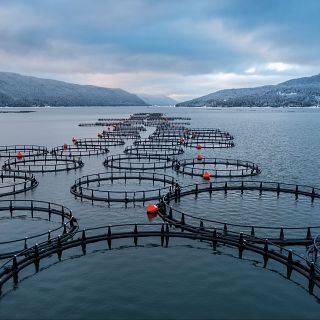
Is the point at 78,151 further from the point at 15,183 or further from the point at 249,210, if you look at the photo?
the point at 249,210

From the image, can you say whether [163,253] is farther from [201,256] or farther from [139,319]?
[139,319]

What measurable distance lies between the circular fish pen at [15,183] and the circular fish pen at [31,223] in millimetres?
4886

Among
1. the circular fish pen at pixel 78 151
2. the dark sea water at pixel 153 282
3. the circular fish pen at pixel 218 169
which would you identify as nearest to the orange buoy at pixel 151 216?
the dark sea water at pixel 153 282

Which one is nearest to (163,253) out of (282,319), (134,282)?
(134,282)

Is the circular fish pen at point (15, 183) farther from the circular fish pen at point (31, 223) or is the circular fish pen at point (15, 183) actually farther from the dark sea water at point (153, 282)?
the dark sea water at point (153, 282)

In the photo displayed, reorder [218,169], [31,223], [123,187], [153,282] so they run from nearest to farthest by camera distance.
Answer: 1. [153,282]
2. [31,223]
3. [123,187]
4. [218,169]

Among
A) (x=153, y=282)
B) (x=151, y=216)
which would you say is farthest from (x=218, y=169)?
(x=153, y=282)

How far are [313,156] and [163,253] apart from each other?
8685 centimetres

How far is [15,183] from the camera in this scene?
231 ft

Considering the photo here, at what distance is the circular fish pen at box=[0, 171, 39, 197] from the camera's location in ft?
203

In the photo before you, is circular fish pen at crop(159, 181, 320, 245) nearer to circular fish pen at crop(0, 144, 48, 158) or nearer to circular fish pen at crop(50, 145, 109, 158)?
circular fish pen at crop(50, 145, 109, 158)

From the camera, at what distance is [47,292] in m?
31.4

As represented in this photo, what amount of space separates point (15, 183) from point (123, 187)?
20.3 metres

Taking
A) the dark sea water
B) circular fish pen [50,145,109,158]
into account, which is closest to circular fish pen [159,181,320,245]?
the dark sea water
